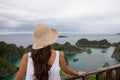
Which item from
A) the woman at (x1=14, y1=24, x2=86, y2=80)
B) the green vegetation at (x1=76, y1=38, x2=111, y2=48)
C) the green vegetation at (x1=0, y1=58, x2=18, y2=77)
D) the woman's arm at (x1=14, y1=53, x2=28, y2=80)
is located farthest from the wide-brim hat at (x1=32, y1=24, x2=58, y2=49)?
the green vegetation at (x1=76, y1=38, x2=111, y2=48)

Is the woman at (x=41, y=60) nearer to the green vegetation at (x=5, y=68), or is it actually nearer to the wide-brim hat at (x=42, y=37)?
the wide-brim hat at (x=42, y=37)

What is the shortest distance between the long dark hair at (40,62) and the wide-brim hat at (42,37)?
0.04m

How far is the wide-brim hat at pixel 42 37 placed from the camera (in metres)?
1.96

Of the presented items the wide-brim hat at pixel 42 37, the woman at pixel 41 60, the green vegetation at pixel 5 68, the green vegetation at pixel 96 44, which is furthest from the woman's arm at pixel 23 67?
the green vegetation at pixel 96 44

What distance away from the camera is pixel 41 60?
6.45 feet

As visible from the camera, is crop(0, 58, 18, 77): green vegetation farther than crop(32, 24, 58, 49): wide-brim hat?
Yes

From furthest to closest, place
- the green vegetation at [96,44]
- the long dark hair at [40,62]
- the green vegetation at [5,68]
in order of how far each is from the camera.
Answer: the green vegetation at [96,44] → the green vegetation at [5,68] → the long dark hair at [40,62]

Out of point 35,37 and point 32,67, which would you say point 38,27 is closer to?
point 35,37

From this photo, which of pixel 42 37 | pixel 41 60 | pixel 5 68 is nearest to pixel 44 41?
pixel 42 37

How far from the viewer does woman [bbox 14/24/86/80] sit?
6.43 feet

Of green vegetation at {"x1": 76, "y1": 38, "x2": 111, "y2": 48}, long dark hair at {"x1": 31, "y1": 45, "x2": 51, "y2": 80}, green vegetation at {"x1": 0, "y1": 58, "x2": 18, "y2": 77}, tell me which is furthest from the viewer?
green vegetation at {"x1": 76, "y1": 38, "x2": 111, "y2": 48}

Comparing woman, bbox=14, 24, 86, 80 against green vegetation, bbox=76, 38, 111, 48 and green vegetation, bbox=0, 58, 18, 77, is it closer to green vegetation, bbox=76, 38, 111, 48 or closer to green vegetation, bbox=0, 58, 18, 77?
→ green vegetation, bbox=0, 58, 18, 77

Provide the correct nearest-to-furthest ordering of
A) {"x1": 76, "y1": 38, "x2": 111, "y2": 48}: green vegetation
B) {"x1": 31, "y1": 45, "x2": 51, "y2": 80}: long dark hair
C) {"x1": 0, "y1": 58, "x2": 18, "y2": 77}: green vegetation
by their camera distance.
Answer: {"x1": 31, "y1": 45, "x2": 51, "y2": 80}: long dark hair, {"x1": 0, "y1": 58, "x2": 18, "y2": 77}: green vegetation, {"x1": 76, "y1": 38, "x2": 111, "y2": 48}: green vegetation

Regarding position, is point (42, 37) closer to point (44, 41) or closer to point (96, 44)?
point (44, 41)
